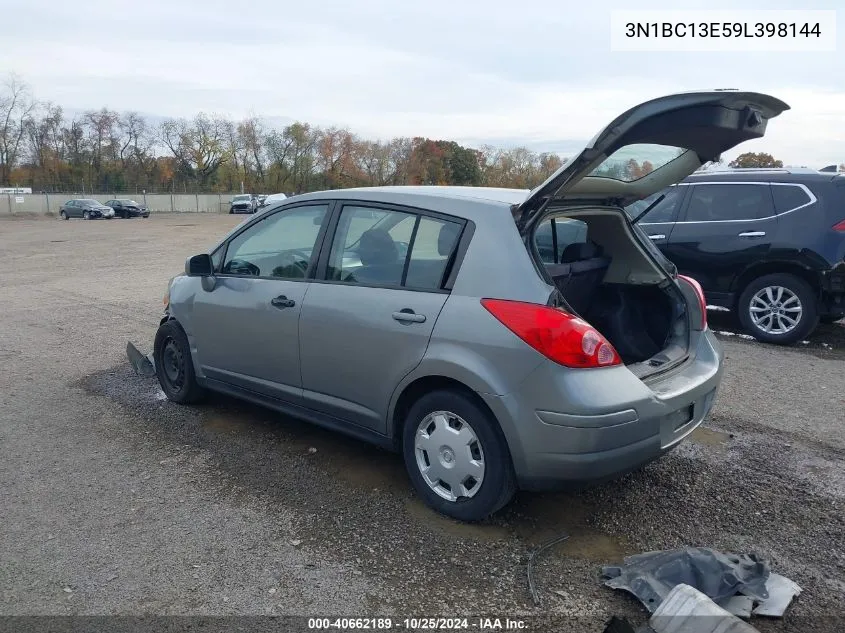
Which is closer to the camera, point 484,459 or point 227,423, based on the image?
point 484,459

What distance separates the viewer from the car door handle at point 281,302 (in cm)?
427

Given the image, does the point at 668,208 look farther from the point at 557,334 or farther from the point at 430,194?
the point at 557,334

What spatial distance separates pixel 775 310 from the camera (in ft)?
25.3

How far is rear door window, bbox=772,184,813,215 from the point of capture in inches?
297

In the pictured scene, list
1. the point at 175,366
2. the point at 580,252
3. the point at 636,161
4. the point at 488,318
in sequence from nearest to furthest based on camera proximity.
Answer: the point at 488,318
the point at 636,161
the point at 580,252
the point at 175,366

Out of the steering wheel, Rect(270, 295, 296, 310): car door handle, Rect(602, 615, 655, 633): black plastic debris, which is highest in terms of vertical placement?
the steering wheel

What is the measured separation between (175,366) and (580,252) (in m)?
3.22

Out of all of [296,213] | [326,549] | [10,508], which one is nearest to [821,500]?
[326,549]

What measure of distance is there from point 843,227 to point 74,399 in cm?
756

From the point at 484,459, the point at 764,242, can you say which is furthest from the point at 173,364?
the point at 764,242

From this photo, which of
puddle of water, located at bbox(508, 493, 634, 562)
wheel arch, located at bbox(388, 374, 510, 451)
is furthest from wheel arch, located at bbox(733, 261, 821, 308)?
wheel arch, located at bbox(388, 374, 510, 451)

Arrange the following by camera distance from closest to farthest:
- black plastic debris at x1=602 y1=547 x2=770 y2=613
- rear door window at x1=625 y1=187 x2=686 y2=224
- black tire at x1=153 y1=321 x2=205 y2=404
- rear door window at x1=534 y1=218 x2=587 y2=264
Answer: black plastic debris at x1=602 y1=547 x2=770 y2=613
rear door window at x1=534 y1=218 x2=587 y2=264
black tire at x1=153 y1=321 x2=205 y2=404
rear door window at x1=625 y1=187 x2=686 y2=224

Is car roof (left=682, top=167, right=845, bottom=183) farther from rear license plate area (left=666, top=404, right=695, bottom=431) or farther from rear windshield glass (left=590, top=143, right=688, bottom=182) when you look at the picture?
rear license plate area (left=666, top=404, right=695, bottom=431)

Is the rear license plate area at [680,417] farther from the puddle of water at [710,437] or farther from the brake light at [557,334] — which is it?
the puddle of water at [710,437]
